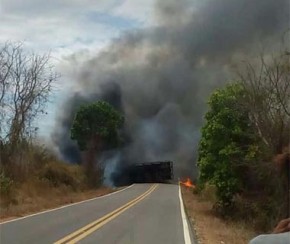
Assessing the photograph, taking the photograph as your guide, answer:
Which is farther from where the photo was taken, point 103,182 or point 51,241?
point 103,182

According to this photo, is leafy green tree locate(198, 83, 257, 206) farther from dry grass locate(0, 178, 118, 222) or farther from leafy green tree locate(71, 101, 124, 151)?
leafy green tree locate(71, 101, 124, 151)

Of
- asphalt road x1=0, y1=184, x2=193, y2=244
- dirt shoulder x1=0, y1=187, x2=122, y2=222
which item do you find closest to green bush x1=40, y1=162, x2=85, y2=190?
dirt shoulder x1=0, y1=187, x2=122, y2=222

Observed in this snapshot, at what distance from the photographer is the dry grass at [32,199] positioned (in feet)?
74.7

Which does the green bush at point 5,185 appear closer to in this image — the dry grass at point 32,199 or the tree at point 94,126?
the dry grass at point 32,199

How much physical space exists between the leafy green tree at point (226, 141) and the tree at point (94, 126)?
35.3 m

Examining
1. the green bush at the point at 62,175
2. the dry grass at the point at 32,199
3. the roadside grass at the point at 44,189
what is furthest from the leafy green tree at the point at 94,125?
the dry grass at the point at 32,199

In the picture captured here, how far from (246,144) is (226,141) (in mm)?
1099

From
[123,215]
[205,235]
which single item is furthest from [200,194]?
[205,235]

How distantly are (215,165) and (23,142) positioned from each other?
1435 cm

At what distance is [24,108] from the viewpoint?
36.9 meters

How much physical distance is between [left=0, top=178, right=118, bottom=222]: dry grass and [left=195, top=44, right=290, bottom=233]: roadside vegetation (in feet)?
28.1

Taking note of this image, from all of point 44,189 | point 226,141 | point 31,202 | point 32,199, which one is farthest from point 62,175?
point 226,141

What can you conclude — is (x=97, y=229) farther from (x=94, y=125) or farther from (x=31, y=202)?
(x=94, y=125)

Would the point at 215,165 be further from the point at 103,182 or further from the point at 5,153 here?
the point at 103,182
